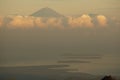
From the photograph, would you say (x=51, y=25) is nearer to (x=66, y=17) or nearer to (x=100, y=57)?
(x=66, y=17)

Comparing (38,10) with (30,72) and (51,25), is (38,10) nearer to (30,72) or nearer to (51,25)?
(51,25)

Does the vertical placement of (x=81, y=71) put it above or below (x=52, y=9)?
below

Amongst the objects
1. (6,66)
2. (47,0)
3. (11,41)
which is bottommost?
(6,66)

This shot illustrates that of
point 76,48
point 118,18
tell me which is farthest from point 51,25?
point 118,18

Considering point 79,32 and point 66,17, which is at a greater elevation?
point 66,17

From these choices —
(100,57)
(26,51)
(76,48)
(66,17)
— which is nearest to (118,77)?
(100,57)

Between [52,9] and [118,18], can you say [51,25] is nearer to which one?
[52,9]

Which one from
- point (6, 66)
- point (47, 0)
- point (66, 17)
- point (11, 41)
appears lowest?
point (6, 66)
